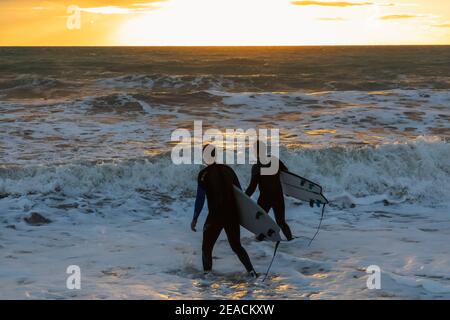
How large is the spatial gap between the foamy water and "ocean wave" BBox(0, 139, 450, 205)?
0.04 m

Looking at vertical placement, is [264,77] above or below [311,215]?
above

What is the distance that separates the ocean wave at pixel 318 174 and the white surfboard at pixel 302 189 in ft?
10.3

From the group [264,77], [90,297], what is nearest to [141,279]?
[90,297]

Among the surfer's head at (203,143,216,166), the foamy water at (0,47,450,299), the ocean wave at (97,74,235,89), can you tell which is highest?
the ocean wave at (97,74,235,89)

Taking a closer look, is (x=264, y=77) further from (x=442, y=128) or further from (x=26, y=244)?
(x=26, y=244)

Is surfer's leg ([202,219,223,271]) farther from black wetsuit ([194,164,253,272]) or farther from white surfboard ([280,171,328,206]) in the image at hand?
white surfboard ([280,171,328,206])

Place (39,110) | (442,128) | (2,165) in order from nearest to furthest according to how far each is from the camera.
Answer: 1. (2,165)
2. (442,128)
3. (39,110)

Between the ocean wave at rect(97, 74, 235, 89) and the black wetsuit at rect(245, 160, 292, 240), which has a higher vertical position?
the ocean wave at rect(97, 74, 235, 89)

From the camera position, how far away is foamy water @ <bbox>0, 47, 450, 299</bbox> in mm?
7066

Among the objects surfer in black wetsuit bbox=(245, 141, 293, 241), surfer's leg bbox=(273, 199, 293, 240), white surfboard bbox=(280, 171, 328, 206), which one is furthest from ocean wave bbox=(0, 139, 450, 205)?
surfer in black wetsuit bbox=(245, 141, 293, 241)

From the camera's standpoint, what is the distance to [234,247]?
6957mm

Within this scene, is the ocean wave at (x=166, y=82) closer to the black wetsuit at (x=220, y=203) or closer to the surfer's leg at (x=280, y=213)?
the surfer's leg at (x=280, y=213)

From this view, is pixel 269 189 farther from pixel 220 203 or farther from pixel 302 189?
pixel 220 203

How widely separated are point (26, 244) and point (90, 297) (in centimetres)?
274
